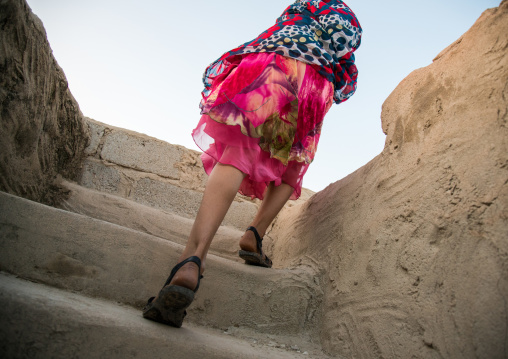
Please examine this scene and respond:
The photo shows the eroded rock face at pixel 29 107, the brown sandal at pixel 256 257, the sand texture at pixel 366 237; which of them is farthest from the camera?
the brown sandal at pixel 256 257

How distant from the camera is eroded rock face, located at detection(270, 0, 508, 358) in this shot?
81cm

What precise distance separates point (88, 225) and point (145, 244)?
0.61 feet

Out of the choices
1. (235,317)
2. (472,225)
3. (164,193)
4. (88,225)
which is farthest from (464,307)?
(164,193)

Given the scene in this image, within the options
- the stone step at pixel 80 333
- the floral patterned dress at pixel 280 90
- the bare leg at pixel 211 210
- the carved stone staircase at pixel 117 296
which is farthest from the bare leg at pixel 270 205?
the stone step at pixel 80 333

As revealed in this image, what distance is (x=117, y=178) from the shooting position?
2316 mm

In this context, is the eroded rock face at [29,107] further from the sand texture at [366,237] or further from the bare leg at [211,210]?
the bare leg at [211,210]

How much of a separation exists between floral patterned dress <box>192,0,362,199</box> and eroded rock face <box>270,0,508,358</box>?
0.28 metres

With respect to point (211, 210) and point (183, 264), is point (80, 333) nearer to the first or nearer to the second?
point (183, 264)

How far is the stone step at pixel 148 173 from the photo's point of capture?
2.29 meters

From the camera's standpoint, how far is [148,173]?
2.41 metres

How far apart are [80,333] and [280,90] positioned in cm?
92

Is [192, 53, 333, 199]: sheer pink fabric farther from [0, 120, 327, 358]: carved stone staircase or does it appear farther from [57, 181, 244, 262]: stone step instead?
[57, 181, 244, 262]: stone step

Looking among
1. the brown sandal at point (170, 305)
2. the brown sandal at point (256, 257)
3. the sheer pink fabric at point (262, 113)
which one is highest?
the sheer pink fabric at point (262, 113)

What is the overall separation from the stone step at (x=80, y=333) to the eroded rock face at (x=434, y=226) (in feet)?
1.18
